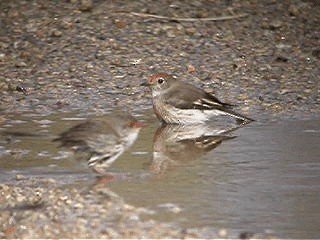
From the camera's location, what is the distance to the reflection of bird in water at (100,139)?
8.78m

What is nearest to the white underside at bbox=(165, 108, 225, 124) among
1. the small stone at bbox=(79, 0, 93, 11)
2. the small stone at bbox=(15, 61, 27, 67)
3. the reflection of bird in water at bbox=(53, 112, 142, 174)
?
the reflection of bird in water at bbox=(53, 112, 142, 174)

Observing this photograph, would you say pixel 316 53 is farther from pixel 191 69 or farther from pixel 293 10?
pixel 191 69

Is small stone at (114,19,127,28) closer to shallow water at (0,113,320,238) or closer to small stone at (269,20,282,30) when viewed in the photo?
small stone at (269,20,282,30)

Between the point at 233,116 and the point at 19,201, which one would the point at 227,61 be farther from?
the point at 19,201

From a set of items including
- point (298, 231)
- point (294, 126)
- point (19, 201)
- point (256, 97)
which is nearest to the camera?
point (298, 231)

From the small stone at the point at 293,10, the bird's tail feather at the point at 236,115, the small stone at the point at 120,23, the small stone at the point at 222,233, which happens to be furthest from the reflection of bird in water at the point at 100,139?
the small stone at the point at 293,10

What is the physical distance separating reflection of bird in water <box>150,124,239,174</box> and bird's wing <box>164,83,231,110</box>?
22 centimetres

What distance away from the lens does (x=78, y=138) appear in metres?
8.76

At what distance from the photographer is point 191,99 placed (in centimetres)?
1127

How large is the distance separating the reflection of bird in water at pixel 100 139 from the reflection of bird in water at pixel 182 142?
1.58 ft

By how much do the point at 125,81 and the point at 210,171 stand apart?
3.64 metres

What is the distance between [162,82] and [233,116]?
39.4 inches

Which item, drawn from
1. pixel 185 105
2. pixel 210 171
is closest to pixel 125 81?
pixel 185 105

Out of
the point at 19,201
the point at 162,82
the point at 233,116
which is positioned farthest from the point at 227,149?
the point at 19,201
